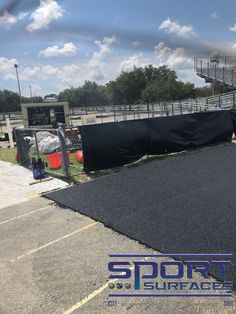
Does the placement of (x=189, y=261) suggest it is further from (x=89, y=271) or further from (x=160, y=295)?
(x=89, y=271)

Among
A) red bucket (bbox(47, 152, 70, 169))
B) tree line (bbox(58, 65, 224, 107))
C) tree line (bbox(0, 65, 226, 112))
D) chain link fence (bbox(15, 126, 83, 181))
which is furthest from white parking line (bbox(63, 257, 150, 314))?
tree line (bbox(58, 65, 224, 107))

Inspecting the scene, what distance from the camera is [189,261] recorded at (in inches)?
160

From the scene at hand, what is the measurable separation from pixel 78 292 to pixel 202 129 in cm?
991

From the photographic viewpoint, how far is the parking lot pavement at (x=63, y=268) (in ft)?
10.9

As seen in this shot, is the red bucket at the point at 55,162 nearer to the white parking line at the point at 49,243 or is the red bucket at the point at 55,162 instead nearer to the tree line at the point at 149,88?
the white parking line at the point at 49,243

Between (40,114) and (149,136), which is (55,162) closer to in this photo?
(149,136)

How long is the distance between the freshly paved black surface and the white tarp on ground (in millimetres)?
721

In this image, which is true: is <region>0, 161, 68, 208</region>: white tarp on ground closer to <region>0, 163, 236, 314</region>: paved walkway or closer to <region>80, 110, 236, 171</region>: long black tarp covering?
<region>0, 163, 236, 314</region>: paved walkway

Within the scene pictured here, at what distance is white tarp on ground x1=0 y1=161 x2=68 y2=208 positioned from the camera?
7598 mm

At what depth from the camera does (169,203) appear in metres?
6.19

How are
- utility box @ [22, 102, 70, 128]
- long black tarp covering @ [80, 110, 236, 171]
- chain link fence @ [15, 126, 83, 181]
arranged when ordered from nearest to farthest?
chain link fence @ [15, 126, 83, 181], long black tarp covering @ [80, 110, 236, 171], utility box @ [22, 102, 70, 128]

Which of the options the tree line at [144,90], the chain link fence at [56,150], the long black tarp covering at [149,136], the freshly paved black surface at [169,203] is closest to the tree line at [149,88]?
the tree line at [144,90]

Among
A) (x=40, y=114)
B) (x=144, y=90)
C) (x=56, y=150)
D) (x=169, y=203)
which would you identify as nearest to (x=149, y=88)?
(x=144, y=90)

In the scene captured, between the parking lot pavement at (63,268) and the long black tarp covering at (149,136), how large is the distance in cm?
325
